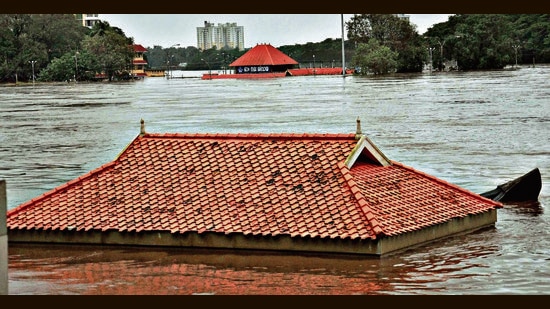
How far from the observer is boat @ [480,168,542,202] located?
25234 millimetres

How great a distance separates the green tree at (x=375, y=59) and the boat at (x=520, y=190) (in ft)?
473

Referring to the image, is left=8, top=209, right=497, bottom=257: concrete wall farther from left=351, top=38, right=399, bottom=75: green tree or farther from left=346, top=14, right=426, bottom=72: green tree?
left=346, top=14, right=426, bottom=72: green tree

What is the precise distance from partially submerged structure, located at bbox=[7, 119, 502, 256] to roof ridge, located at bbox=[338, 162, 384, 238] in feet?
0.07

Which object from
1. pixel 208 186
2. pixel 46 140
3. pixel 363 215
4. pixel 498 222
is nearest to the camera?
pixel 363 215

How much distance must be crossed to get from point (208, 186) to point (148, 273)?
122 inches

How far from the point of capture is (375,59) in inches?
6668

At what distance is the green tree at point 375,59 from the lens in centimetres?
17000

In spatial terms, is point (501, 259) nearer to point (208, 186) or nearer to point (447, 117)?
point (208, 186)

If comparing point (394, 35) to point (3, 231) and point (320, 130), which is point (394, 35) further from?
point (3, 231)

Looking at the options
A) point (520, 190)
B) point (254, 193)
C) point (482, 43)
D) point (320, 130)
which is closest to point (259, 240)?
point (254, 193)

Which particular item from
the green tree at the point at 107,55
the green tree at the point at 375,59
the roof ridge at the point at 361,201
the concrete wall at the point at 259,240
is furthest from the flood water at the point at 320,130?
the green tree at the point at 107,55

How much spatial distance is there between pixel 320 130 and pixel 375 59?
120088 mm

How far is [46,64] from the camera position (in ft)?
631

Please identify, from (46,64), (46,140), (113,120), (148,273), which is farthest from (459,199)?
(46,64)
